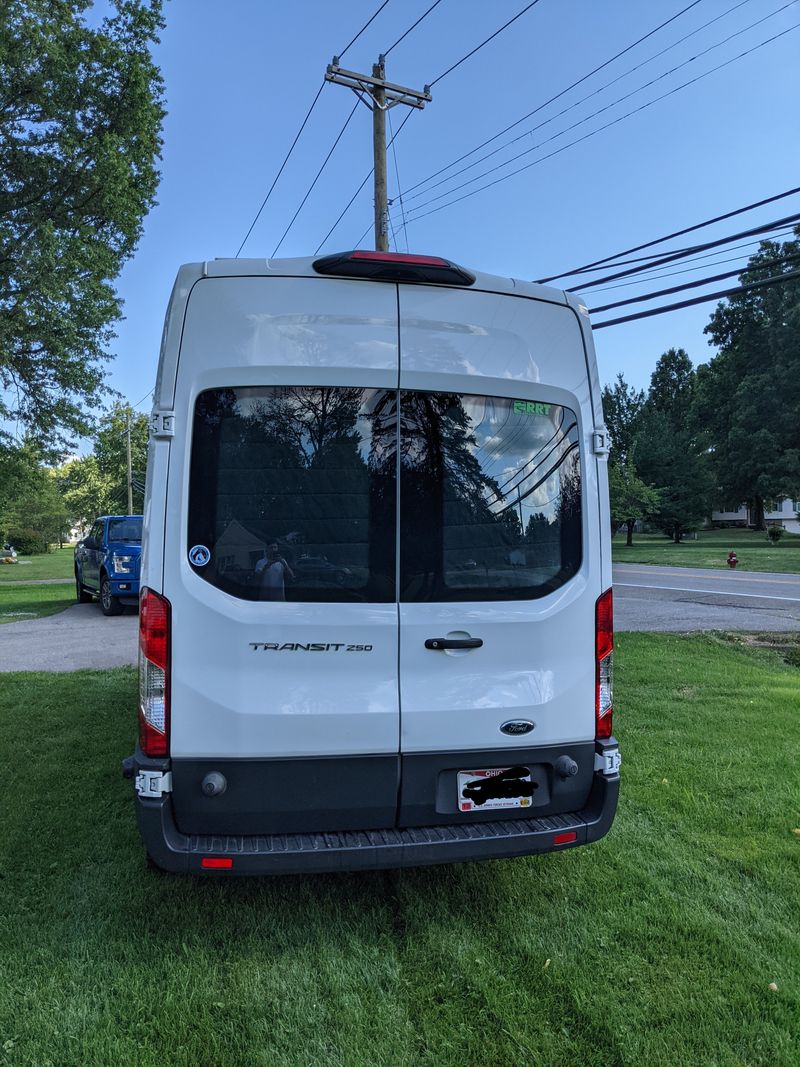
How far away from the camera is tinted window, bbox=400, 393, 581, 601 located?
303cm

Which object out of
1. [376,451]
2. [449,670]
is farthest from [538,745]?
[376,451]

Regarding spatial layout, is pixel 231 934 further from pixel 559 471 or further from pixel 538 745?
pixel 559 471

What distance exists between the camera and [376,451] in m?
3.01

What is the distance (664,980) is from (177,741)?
6.62ft

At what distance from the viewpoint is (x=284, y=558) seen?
9.53 feet

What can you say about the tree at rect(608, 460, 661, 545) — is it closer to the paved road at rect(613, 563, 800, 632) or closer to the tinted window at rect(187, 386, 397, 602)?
the paved road at rect(613, 563, 800, 632)

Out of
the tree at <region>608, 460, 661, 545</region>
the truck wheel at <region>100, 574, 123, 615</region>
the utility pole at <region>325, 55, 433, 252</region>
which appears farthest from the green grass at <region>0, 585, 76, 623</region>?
the tree at <region>608, 460, 661, 545</region>

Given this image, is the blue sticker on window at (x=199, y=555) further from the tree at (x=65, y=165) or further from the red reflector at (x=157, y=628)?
the tree at (x=65, y=165)

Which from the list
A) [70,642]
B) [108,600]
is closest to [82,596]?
[108,600]

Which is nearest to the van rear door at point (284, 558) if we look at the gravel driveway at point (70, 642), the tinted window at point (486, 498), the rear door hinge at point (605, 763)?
the tinted window at point (486, 498)

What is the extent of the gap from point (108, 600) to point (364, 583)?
12.2 meters

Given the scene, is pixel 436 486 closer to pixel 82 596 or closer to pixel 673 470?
pixel 82 596

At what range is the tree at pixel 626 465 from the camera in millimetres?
41594

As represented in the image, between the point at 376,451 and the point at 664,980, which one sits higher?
the point at 376,451
